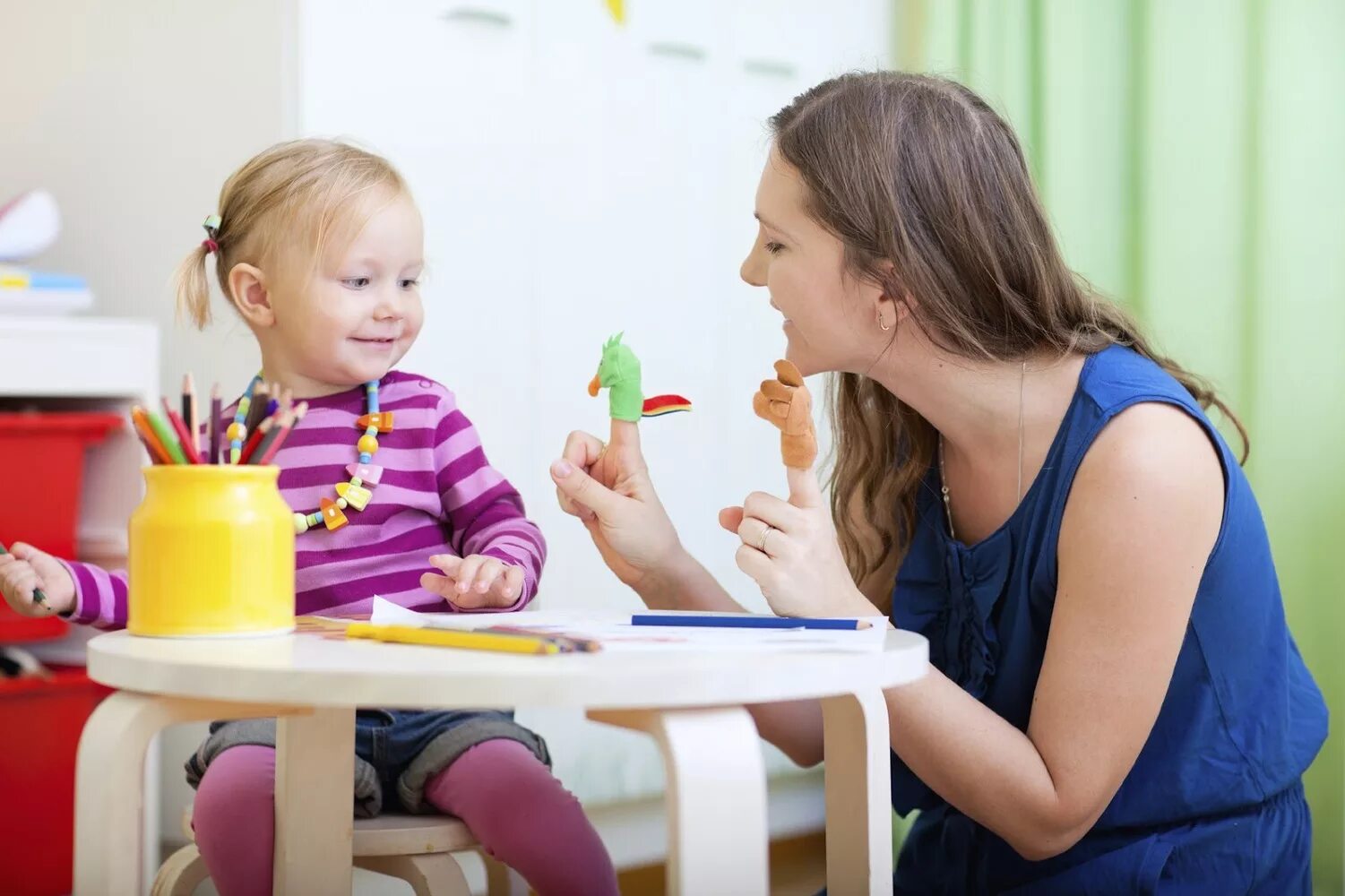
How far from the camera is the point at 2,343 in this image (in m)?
1.66

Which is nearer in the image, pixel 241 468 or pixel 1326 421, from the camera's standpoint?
pixel 241 468

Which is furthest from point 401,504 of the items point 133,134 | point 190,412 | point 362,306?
point 133,134

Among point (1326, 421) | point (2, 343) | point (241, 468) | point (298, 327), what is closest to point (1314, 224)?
point (1326, 421)

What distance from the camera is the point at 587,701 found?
0.69 m

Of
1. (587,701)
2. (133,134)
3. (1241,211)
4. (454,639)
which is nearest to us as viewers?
(587,701)

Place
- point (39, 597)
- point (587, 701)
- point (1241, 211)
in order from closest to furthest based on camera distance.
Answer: point (587, 701), point (39, 597), point (1241, 211)

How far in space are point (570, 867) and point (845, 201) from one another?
56 centimetres

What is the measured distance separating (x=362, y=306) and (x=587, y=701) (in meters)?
0.69

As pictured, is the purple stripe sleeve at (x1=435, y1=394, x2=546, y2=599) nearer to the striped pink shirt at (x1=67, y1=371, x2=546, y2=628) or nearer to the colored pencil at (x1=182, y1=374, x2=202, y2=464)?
the striped pink shirt at (x1=67, y1=371, x2=546, y2=628)

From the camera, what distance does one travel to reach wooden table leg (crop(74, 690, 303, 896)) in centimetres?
78

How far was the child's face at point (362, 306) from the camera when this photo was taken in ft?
4.25

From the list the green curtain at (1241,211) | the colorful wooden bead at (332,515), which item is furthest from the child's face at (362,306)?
the green curtain at (1241,211)

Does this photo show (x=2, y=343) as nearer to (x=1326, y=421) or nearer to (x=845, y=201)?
(x=845, y=201)

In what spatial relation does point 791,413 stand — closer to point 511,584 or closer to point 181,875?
point 511,584
